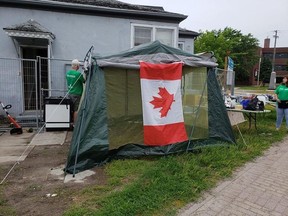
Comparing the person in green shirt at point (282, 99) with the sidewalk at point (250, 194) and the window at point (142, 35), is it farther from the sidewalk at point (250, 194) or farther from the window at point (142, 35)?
the window at point (142, 35)

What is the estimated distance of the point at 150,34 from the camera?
9.98 metres

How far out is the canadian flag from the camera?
16.2ft

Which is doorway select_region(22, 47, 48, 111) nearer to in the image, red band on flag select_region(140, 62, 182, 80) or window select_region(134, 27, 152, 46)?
window select_region(134, 27, 152, 46)

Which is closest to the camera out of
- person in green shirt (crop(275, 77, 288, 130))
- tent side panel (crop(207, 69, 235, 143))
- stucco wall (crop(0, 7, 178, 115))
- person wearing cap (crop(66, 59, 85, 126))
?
tent side panel (crop(207, 69, 235, 143))

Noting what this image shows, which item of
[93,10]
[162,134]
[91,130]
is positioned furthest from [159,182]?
Answer: [93,10]

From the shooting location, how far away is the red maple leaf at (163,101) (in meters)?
5.01

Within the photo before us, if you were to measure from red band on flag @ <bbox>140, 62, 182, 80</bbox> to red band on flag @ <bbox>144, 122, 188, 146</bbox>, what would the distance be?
1.00 m

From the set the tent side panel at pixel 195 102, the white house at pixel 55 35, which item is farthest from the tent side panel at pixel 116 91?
the white house at pixel 55 35

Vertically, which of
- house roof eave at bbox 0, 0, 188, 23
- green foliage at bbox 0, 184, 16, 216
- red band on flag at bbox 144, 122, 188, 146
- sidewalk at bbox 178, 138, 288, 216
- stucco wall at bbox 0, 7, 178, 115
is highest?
house roof eave at bbox 0, 0, 188, 23

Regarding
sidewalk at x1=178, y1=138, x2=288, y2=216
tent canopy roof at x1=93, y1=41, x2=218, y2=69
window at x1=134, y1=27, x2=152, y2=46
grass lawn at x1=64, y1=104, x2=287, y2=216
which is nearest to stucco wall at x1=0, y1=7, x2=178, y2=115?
window at x1=134, y1=27, x2=152, y2=46

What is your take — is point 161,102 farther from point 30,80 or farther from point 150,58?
point 30,80

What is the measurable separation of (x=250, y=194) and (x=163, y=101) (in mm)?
2292

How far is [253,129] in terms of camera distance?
8.12 m

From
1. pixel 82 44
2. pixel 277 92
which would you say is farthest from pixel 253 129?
pixel 82 44
